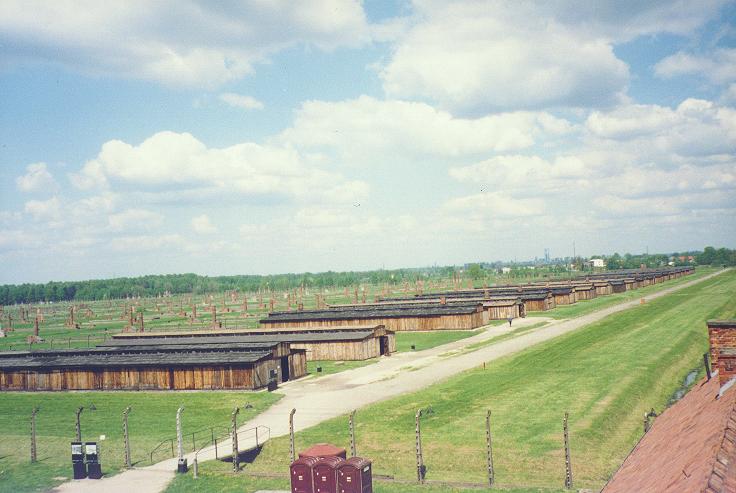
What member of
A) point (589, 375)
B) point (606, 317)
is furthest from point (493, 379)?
point (606, 317)

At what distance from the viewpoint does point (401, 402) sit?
4141 centimetres

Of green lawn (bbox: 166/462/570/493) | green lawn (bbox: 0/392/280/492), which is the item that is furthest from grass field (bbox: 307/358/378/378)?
green lawn (bbox: 166/462/570/493)

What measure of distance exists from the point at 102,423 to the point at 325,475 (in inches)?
979

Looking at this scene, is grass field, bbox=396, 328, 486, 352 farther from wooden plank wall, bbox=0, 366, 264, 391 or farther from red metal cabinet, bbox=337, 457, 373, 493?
red metal cabinet, bbox=337, 457, 373, 493

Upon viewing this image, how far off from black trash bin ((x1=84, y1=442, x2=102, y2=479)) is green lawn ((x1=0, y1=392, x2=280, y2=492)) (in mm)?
1122

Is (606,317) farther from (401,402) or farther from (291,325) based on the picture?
(401,402)

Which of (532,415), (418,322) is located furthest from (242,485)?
(418,322)

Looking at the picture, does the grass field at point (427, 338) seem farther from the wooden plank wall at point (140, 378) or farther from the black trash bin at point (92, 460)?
the black trash bin at point (92, 460)

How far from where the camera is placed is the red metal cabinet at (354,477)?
→ 24047 millimetres

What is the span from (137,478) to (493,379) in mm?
28595

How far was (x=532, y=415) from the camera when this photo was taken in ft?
120

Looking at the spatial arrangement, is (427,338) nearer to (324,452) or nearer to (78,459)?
(78,459)

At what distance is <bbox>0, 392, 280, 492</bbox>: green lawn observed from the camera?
1252 inches

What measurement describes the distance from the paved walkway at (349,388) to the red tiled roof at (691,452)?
69.7 ft
